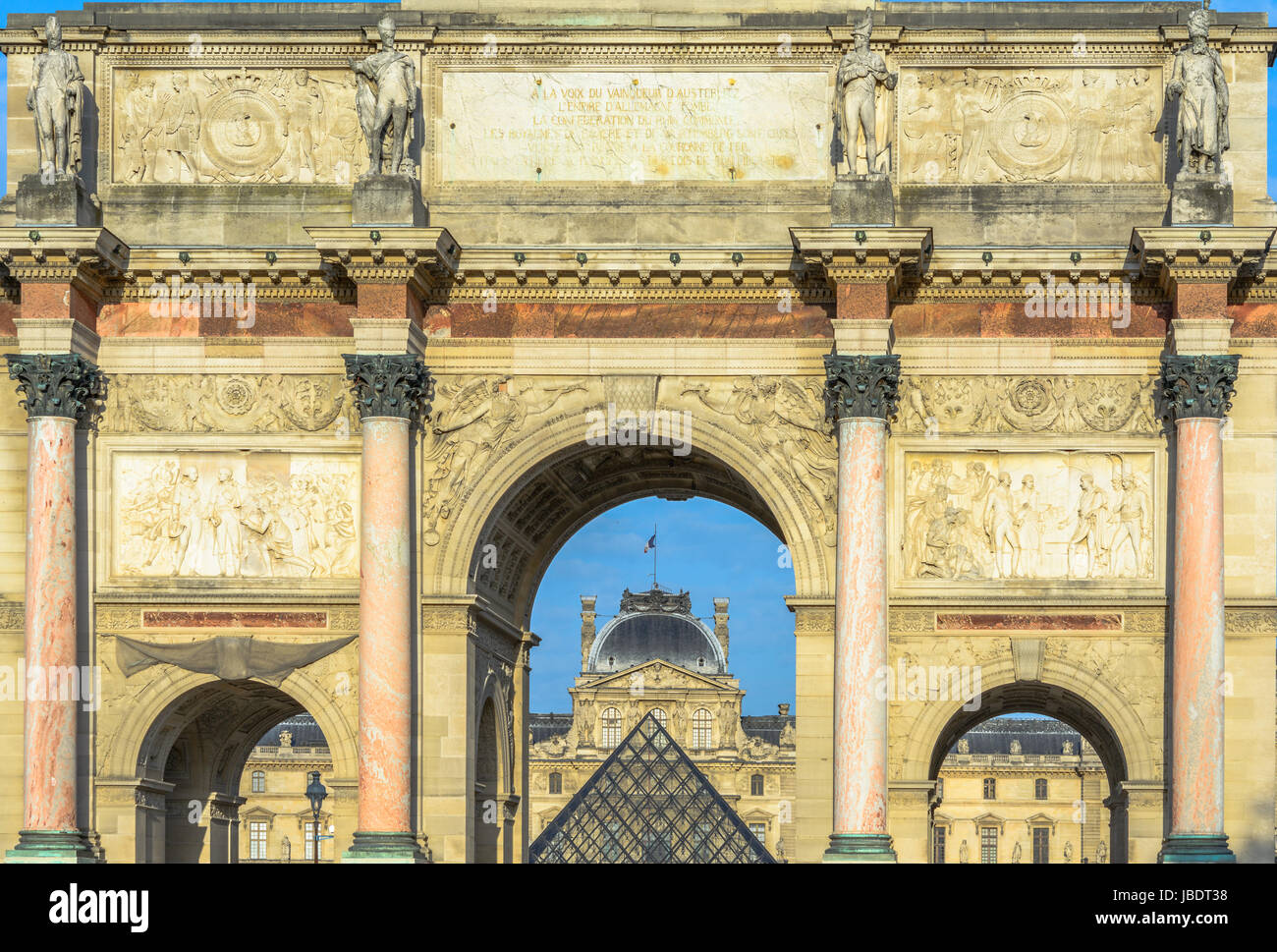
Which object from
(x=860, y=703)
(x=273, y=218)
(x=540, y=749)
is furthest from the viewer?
(x=540, y=749)

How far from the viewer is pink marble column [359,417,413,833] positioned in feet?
108

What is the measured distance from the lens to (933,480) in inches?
1356

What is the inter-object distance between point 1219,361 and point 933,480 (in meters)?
4.35

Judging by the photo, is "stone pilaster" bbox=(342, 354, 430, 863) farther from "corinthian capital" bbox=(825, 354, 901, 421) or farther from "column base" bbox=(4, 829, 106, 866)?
"corinthian capital" bbox=(825, 354, 901, 421)

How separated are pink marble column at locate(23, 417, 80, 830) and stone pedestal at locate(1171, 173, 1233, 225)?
15990mm

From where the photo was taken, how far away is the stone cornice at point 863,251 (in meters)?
33.1

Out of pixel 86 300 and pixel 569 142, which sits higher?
pixel 569 142

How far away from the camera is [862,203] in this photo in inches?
1320

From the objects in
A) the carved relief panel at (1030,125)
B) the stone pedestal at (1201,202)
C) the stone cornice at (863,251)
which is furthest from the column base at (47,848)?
the stone pedestal at (1201,202)

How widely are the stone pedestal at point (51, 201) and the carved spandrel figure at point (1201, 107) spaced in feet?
51.7

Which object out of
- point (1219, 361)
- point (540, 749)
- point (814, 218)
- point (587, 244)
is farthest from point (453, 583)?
point (540, 749)

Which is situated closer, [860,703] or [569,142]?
[860,703]

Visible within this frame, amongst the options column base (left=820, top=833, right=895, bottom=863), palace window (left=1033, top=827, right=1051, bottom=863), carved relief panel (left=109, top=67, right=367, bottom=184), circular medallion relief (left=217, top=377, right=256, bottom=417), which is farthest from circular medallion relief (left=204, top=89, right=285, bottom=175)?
palace window (left=1033, top=827, right=1051, bottom=863)

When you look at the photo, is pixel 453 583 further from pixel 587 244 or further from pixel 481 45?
pixel 481 45
